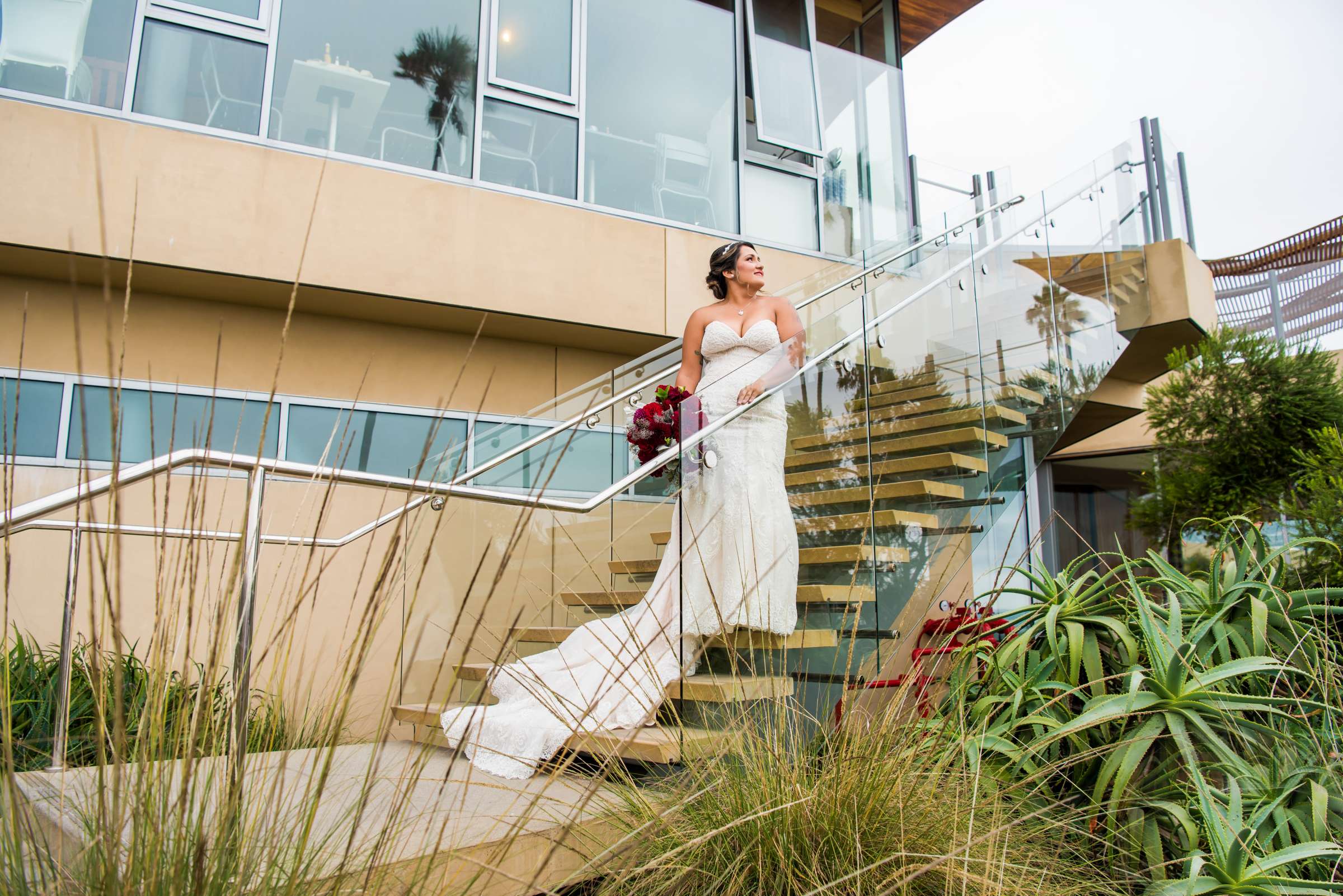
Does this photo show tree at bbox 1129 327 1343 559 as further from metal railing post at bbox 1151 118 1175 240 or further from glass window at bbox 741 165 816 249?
glass window at bbox 741 165 816 249

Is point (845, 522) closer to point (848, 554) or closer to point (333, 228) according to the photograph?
point (848, 554)

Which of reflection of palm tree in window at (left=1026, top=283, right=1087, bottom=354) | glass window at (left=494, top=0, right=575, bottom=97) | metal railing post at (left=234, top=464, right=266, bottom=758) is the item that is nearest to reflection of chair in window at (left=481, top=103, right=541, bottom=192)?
glass window at (left=494, top=0, right=575, bottom=97)

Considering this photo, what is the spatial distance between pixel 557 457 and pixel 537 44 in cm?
391

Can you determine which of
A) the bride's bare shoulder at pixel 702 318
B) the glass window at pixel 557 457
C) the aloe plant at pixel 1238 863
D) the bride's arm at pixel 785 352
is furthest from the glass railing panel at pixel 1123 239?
the aloe plant at pixel 1238 863

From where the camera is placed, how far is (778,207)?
7.11 m

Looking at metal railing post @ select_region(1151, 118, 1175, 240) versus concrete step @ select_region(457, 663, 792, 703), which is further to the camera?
metal railing post @ select_region(1151, 118, 1175, 240)

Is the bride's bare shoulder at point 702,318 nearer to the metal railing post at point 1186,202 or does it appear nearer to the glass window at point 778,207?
the glass window at point 778,207

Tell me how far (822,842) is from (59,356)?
516 cm

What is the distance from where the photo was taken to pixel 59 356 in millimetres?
5086

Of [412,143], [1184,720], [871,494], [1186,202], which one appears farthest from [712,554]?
[1186,202]

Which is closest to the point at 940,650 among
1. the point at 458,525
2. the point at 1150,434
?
the point at 458,525

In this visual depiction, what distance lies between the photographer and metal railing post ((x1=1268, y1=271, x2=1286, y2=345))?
27.3 ft

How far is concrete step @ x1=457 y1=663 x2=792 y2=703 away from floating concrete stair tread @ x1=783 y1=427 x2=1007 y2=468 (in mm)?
970

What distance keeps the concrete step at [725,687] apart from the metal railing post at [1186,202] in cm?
631
